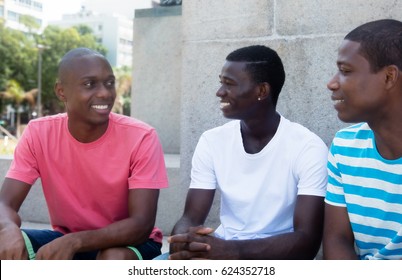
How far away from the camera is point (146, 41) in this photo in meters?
6.71

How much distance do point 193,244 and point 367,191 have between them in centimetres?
84

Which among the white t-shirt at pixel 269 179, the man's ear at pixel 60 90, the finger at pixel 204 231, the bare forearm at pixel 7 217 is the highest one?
the man's ear at pixel 60 90

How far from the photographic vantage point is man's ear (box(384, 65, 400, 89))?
2.46 m

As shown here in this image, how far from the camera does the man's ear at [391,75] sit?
2.46 metres

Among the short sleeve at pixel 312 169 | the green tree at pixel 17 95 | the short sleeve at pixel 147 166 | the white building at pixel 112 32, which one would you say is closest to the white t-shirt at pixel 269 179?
the short sleeve at pixel 312 169

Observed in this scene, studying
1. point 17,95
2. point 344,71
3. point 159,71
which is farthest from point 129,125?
point 17,95

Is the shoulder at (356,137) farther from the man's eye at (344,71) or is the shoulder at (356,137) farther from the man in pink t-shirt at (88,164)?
the man in pink t-shirt at (88,164)

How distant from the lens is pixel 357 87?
2508 millimetres

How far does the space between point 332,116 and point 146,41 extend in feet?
11.6

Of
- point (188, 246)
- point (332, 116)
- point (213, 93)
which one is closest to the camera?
point (188, 246)

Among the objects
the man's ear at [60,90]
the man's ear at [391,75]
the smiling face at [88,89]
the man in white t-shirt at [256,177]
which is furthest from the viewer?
the man's ear at [60,90]

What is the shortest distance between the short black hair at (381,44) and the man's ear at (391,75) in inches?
0.7
